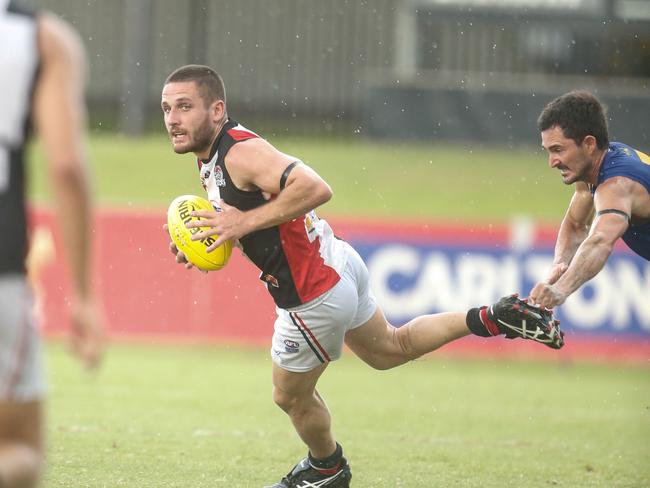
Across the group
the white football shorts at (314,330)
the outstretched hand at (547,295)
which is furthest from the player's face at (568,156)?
the white football shorts at (314,330)

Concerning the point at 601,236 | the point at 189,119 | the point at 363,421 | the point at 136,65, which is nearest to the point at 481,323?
the point at 601,236

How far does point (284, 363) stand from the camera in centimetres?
623

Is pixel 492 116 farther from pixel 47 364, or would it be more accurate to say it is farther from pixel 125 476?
pixel 125 476

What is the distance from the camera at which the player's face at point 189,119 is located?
19.9ft

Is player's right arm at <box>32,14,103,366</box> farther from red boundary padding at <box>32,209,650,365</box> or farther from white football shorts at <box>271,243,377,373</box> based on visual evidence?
red boundary padding at <box>32,209,650,365</box>

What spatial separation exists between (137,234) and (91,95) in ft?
29.8

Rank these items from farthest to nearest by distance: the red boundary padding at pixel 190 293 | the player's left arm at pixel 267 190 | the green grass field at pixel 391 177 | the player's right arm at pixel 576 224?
the green grass field at pixel 391 177, the red boundary padding at pixel 190 293, the player's right arm at pixel 576 224, the player's left arm at pixel 267 190

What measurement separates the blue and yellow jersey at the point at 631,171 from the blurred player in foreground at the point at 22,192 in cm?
358

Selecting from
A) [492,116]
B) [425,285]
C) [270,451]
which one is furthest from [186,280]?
[492,116]

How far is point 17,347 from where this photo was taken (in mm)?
3422

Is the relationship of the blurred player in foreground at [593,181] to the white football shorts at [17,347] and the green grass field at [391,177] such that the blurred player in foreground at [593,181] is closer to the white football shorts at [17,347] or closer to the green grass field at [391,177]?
the white football shorts at [17,347]

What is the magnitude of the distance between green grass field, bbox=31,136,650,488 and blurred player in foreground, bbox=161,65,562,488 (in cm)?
62

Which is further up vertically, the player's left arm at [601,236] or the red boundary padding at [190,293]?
the player's left arm at [601,236]

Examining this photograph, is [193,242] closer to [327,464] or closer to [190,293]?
[327,464]
